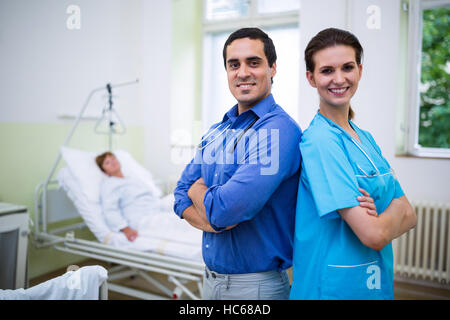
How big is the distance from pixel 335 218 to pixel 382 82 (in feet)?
5.84

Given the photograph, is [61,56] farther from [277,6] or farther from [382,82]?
[382,82]

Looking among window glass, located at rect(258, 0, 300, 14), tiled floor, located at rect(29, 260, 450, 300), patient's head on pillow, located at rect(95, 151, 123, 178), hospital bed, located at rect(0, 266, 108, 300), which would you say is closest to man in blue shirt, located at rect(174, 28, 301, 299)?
hospital bed, located at rect(0, 266, 108, 300)

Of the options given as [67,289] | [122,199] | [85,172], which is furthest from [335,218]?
[85,172]

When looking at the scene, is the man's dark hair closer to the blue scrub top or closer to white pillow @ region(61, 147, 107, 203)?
the blue scrub top

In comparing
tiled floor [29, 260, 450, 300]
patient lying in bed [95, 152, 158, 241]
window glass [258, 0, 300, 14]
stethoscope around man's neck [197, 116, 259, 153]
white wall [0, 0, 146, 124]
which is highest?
window glass [258, 0, 300, 14]

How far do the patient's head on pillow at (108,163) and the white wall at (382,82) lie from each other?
1.52 metres

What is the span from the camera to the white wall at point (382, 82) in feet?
7.22

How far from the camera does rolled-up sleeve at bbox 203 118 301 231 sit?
2.64 feet

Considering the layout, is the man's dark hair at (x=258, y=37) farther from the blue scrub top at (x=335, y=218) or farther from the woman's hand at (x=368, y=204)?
the woman's hand at (x=368, y=204)

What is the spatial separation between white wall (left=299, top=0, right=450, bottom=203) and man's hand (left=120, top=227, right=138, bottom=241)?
1.56 meters

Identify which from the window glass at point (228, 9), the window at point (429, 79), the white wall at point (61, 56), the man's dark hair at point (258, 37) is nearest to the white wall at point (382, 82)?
the window at point (429, 79)

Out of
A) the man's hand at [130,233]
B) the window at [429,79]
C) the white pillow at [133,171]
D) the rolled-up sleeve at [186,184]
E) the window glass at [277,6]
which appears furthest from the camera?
the window glass at [277,6]

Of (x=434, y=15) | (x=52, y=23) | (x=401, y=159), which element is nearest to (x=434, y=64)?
(x=434, y=15)

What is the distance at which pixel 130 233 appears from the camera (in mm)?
2129
